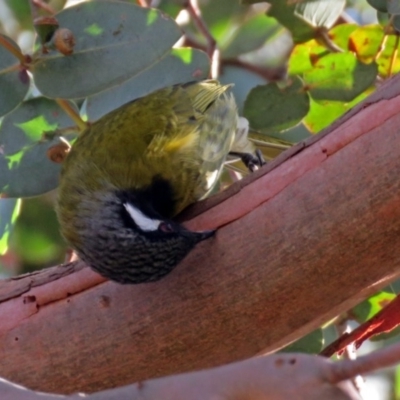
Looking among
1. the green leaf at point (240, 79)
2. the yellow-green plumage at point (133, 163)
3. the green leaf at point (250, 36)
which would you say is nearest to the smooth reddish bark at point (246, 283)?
the yellow-green plumage at point (133, 163)

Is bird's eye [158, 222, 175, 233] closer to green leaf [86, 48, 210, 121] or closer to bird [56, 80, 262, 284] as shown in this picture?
bird [56, 80, 262, 284]

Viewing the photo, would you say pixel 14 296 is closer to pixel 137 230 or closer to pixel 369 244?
pixel 137 230

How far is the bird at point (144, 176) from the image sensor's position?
2.20 meters

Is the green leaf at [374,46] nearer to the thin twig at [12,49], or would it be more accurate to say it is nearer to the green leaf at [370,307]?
the green leaf at [370,307]

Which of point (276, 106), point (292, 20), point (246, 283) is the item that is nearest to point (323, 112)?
point (276, 106)

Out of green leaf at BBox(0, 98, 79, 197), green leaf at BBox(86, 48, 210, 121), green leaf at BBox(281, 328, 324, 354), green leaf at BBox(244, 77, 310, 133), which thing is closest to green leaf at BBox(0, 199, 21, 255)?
green leaf at BBox(0, 98, 79, 197)

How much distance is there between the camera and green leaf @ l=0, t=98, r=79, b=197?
2480mm

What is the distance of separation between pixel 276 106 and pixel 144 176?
0.48 metres

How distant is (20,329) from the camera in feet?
7.44

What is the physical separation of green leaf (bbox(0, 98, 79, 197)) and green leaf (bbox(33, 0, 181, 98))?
24 cm

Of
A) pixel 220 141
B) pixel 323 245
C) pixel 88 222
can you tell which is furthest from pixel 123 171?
pixel 323 245

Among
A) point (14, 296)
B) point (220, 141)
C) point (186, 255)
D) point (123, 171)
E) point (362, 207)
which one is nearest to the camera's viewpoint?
point (362, 207)

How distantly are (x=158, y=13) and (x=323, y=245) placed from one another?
2.74 feet

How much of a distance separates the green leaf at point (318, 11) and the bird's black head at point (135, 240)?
71cm
